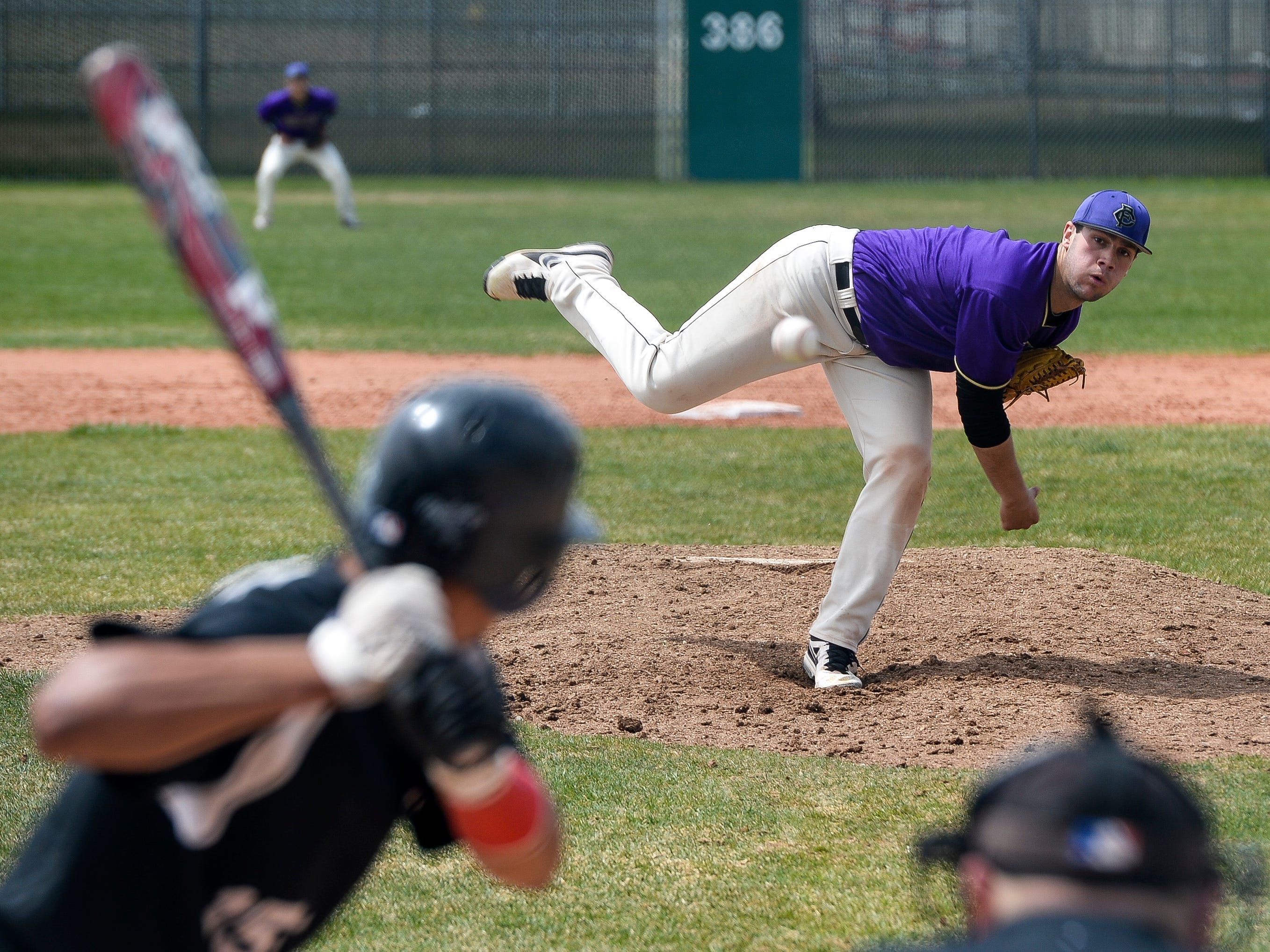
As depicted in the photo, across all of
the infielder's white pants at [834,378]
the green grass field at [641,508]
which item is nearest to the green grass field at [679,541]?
the green grass field at [641,508]

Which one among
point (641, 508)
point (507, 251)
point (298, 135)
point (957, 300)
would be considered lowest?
point (641, 508)

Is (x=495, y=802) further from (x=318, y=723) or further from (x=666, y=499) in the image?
(x=666, y=499)

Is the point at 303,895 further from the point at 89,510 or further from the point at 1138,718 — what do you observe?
the point at 89,510

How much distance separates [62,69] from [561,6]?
1151cm

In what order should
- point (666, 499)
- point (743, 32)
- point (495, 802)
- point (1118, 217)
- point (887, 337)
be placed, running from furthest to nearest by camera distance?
point (743, 32) → point (666, 499) → point (887, 337) → point (1118, 217) → point (495, 802)

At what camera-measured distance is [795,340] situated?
14.1ft

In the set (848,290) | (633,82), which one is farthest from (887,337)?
(633,82)

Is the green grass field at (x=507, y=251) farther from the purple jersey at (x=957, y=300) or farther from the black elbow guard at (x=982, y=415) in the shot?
the black elbow guard at (x=982, y=415)

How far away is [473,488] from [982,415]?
351 cm

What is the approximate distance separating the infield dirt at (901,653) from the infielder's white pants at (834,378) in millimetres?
429

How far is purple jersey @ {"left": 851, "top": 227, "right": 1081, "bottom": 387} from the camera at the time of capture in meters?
4.93

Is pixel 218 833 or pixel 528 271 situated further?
pixel 528 271

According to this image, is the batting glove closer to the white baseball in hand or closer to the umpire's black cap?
the umpire's black cap

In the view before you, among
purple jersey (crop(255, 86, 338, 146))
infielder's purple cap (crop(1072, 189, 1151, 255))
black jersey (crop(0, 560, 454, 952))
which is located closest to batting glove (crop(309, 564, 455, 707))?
black jersey (crop(0, 560, 454, 952))
